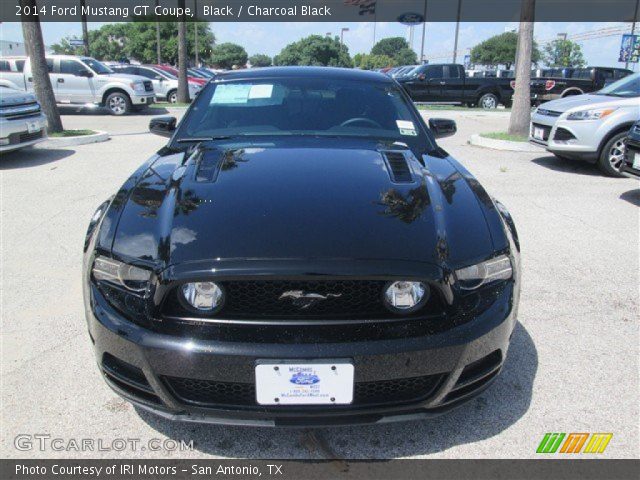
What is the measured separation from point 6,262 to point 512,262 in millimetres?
3822

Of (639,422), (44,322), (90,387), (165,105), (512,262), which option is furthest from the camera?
(165,105)

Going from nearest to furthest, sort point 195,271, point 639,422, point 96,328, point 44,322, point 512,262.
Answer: point 195,271 → point 96,328 → point 512,262 → point 639,422 → point 44,322

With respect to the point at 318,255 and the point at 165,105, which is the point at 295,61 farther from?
the point at 318,255

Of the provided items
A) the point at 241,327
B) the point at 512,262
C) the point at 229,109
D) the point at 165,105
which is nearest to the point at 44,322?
the point at 229,109

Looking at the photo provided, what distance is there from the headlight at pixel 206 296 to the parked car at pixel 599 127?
7.03 meters

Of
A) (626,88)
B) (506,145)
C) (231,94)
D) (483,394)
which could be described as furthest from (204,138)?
(506,145)

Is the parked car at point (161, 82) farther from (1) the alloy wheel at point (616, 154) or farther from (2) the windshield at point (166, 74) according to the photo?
(1) the alloy wheel at point (616, 154)

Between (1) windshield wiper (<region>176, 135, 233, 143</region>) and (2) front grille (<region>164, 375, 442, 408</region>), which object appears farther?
(1) windshield wiper (<region>176, 135, 233, 143</region>)

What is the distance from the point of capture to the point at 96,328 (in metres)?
2.07

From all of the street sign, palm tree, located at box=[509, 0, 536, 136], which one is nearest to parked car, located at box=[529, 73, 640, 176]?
palm tree, located at box=[509, 0, 536, 136]

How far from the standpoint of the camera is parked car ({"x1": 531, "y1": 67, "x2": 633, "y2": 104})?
20.6 meters

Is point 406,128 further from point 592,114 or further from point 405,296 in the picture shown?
point 592,114

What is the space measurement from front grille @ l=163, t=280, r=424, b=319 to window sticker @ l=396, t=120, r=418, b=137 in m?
1.64

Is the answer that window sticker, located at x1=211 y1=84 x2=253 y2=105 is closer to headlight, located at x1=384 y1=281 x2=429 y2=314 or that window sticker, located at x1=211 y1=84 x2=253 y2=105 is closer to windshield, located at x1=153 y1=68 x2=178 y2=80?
headlight, located at x1=384 y1=281 x2=429 y2=314
